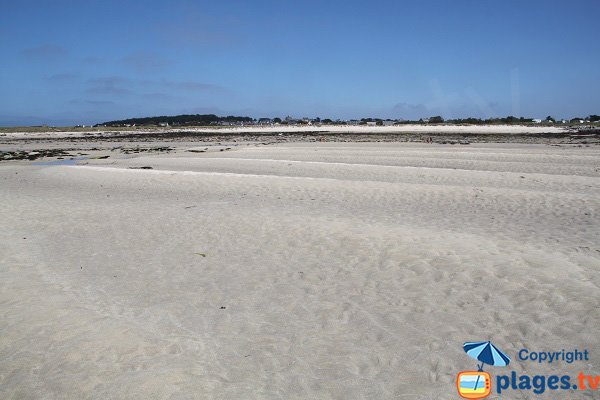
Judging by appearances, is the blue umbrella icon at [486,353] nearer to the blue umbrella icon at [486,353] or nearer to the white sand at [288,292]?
the blue umbrella icon at [486,353]

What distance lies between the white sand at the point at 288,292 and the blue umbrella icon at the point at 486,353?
0.10 m

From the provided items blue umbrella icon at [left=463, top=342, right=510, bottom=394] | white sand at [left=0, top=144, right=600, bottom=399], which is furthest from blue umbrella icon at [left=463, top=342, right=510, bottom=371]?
white sand at [left=0, top=144, right=600, bottom=399]

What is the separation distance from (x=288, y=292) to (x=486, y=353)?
296 centimetres

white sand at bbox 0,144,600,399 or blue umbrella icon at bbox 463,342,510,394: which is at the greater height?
white sand at bbox 0,144,600,399

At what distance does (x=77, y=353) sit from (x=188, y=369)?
143 cm

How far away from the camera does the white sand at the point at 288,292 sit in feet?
14.2

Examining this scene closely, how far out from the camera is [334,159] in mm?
25000

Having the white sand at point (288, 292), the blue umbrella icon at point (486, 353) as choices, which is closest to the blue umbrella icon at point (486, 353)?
the blue umbrella icon at point (486, 353)

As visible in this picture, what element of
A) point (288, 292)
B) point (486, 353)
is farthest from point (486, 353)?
point (288, 292)

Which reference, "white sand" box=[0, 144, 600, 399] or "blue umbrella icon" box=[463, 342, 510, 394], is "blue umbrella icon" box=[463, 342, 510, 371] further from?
"white sand" box=[0, 144, 600, 399]

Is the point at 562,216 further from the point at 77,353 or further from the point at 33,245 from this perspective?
the point at 33,245

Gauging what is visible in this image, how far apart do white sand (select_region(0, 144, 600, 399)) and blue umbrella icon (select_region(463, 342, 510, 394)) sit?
3.9 inches

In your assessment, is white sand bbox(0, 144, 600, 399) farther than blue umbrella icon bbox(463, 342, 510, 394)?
No

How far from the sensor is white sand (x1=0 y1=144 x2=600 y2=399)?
4.32m
